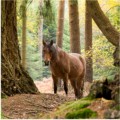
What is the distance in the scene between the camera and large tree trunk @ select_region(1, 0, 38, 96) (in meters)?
9.05

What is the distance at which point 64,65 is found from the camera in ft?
39.8

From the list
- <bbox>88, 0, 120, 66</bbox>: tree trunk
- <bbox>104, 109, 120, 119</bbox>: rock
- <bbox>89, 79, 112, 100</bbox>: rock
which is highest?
<bbox>88, 0, 120, 66</bbox>: tree trunk

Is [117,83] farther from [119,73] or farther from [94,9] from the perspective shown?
[94,9]

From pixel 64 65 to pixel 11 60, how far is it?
3.08 metres

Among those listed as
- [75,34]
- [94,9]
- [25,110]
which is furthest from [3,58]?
[75,34]

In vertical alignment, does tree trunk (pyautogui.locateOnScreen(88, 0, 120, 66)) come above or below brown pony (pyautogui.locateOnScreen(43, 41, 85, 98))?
above

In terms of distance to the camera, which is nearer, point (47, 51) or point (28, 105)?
point (28, 105)

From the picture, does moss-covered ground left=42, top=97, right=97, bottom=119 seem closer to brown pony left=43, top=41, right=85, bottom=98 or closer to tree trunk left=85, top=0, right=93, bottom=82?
brown pony left=43, top=41, right=85, bottom=98

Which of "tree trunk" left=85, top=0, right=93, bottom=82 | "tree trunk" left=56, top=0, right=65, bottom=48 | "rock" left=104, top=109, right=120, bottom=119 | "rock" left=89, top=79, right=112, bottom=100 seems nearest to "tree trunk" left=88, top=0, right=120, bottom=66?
"rock" left=89, top=79, right=112, bottom=100

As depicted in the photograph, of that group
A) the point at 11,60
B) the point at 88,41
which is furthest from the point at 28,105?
the point at 88,41

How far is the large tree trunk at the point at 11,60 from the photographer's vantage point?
29.7 ft

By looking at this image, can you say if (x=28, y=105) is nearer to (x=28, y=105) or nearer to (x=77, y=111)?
(x=28, y=105)

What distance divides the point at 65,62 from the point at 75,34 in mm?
6266

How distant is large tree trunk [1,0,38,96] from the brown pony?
1627 mm
